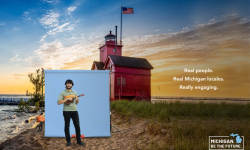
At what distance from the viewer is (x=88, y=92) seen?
696 cm

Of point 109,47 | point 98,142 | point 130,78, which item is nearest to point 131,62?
point 130,78

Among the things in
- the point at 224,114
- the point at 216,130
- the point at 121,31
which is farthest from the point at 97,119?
the point at 121,31

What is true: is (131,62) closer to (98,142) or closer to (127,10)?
(127,10)

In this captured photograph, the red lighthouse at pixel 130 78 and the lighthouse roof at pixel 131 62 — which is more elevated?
the lighthouse roof at pixel 131 62

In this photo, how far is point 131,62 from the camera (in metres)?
24.0

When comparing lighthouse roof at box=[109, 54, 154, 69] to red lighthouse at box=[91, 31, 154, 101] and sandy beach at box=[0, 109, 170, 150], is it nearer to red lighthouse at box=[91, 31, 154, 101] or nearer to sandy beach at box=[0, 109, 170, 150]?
red lighthouse at box=[91, 31, 154, 101]

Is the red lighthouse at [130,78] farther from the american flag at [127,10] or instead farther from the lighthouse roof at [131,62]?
the american flag at [127,10]

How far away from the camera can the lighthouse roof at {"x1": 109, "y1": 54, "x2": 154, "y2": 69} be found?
22931 mm

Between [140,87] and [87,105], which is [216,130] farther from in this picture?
[140,87]

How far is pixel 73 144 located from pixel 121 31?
25356 mm

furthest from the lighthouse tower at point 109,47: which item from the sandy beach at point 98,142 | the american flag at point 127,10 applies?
the sandy beach at point 98,142

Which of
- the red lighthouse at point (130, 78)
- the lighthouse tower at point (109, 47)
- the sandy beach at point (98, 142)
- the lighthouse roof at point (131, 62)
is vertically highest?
the lighthouse tower at point (109, 47)

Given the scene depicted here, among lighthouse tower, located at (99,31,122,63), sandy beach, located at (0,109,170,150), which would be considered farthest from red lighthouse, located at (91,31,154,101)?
sandy beach, located at (0,109,170,150)

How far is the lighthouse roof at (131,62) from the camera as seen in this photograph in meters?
22.9
